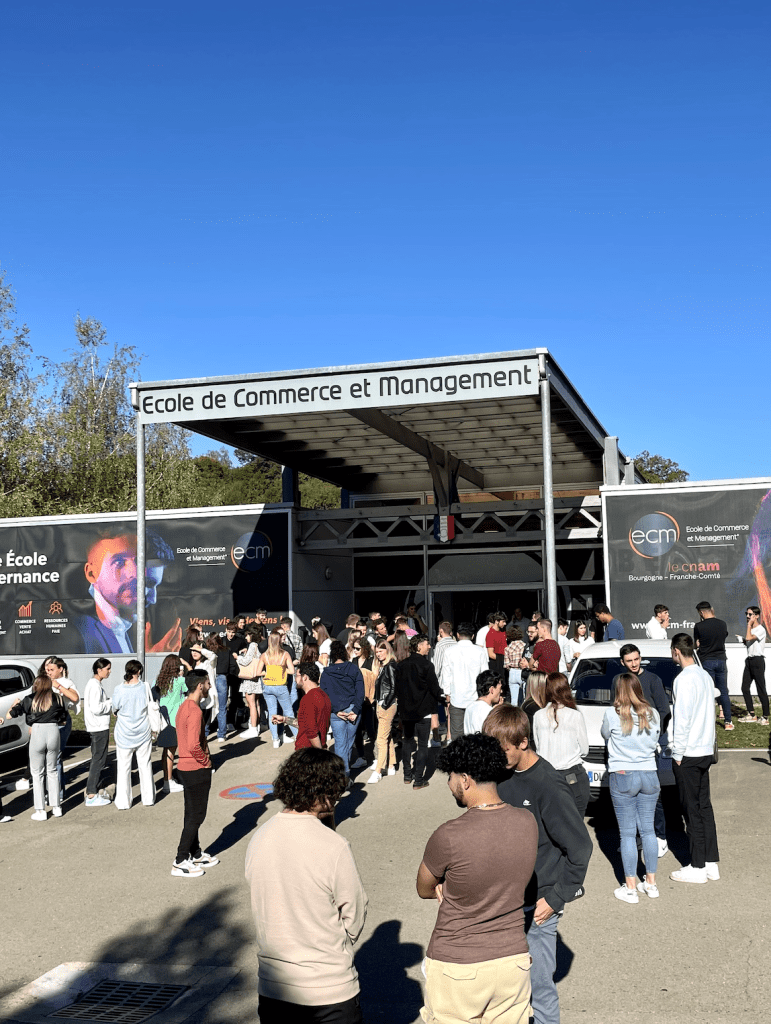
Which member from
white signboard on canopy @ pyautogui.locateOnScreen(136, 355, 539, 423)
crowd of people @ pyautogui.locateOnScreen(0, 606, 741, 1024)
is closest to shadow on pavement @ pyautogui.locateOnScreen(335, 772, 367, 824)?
crowd of people @ pyautogui.locateOnScreen(0, 606, 741, 1024)

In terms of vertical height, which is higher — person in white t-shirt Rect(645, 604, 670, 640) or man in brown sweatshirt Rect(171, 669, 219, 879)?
person in white t-shirt Rect(645, 604, 670, 640)

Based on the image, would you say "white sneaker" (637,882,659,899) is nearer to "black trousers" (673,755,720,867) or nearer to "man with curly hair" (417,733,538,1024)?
"black trousers" (673,755,720,867)

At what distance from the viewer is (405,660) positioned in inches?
439

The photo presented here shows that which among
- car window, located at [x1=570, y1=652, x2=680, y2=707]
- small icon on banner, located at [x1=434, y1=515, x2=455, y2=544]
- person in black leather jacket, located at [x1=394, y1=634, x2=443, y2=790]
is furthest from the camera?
small icon on banner, located at [x1=434, y1=515, x2=455, y2=544]

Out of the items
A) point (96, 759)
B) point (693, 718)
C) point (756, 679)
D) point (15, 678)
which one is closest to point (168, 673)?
point (96, 759)

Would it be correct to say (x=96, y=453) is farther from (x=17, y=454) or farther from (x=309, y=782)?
(x=309, y=782)

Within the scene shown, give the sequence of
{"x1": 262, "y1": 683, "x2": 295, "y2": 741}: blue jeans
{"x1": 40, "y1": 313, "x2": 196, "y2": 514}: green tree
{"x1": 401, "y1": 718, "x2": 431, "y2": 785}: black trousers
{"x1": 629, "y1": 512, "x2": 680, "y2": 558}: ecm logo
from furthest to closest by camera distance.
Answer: {"x1": 40, "y1": 313, "x2": 196, "y2": 514}: green tree, {"x1": 629, "y1": 512, "x2": 680, "y2": 558}: ecm logo, {"x1": 262, "y1": 683, "x2": 295, "y2": 741}: blue jeans, {"x1": 401, "y1": 718, "x2": 431, "y2": 785}: black trousers

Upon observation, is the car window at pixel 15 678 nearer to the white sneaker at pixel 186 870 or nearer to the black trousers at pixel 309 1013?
the white sneaker at pixel 186 870

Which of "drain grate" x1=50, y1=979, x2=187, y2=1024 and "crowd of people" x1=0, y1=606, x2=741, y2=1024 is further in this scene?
"drain grate" x1=50, y1=979, x2=187, y2=1024

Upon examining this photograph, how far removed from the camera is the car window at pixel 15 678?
45.7ft

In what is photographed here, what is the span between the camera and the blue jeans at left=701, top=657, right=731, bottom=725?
1387 cm

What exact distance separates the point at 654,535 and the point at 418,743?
8.10m

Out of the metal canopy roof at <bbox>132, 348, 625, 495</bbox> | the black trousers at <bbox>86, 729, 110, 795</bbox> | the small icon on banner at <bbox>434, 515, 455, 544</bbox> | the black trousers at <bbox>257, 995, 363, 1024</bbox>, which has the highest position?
the metal canopy roof at <bbox>132, 348, 625, 495</bbox>

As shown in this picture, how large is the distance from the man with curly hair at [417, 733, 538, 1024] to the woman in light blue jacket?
11.4ft
